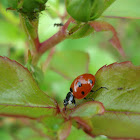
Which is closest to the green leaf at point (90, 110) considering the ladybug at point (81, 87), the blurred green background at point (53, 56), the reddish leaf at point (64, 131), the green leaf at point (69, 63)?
the reddish leaf at point (64, 131)

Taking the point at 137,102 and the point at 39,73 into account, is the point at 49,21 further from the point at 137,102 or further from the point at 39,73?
the point at 137,102

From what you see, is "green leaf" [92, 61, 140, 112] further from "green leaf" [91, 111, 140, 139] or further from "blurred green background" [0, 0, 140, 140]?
"blurred green background" [0, 0, 140, 140]

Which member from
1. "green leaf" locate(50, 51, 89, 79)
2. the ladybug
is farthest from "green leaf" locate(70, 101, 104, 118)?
Answer: "green leaf" locate(50, 51, 89, 79)

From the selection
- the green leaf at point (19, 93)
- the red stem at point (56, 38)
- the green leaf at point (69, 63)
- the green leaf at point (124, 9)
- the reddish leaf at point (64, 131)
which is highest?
the green leaf at point (124, 9)

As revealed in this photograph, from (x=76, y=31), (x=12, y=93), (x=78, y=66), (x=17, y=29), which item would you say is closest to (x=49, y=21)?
(x=17, y=29)

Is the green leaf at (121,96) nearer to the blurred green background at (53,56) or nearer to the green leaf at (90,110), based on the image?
the green leaf at (90,110)
